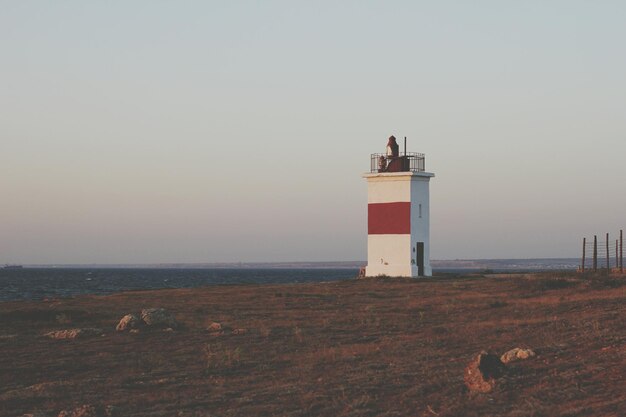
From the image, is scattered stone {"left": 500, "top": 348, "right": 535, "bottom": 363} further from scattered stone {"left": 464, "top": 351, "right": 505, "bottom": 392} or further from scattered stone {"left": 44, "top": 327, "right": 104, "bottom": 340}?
scattered stone {"left": 44, "top": 327, "right": 104, "bottom": 340}

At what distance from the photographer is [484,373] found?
1492cm

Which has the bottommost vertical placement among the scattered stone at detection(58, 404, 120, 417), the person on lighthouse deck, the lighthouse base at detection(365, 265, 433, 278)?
the scattered stone at detection(58, 404, 120, 417)

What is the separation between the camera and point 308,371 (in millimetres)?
17484

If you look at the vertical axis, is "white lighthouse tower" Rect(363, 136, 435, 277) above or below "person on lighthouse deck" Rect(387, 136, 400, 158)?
below

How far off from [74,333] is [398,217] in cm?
2828

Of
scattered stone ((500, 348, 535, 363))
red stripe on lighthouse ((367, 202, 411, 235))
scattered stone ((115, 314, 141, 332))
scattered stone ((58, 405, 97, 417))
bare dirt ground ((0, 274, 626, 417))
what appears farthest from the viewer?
red stripe on lighthouse ((367, 202, 411, 235))

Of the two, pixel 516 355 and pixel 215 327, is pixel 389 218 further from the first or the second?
pixel 516 355

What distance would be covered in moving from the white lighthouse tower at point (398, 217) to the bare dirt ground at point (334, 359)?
15411 millimetres

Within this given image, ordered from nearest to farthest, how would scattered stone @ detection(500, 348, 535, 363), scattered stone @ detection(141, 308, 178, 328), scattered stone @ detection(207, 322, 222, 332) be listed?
scattered stone @ detection(500, 348, 535, 363) < scattered stone @ detection(207, 322, 222, 332) < scattered stone @ detection(141, 308, 178, 328)

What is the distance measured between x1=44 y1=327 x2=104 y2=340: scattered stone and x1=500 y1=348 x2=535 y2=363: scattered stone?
13.2 m

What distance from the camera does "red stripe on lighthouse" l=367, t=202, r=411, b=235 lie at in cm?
4872

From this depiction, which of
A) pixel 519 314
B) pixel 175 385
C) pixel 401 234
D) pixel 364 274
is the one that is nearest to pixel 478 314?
pixel 519 314

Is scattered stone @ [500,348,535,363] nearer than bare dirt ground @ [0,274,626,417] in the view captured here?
No

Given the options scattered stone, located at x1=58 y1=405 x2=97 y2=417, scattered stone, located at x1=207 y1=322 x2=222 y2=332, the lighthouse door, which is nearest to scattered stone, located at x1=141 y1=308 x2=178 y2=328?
scattered stone, located at x1=207 y1=322 x2=222 y2=332
